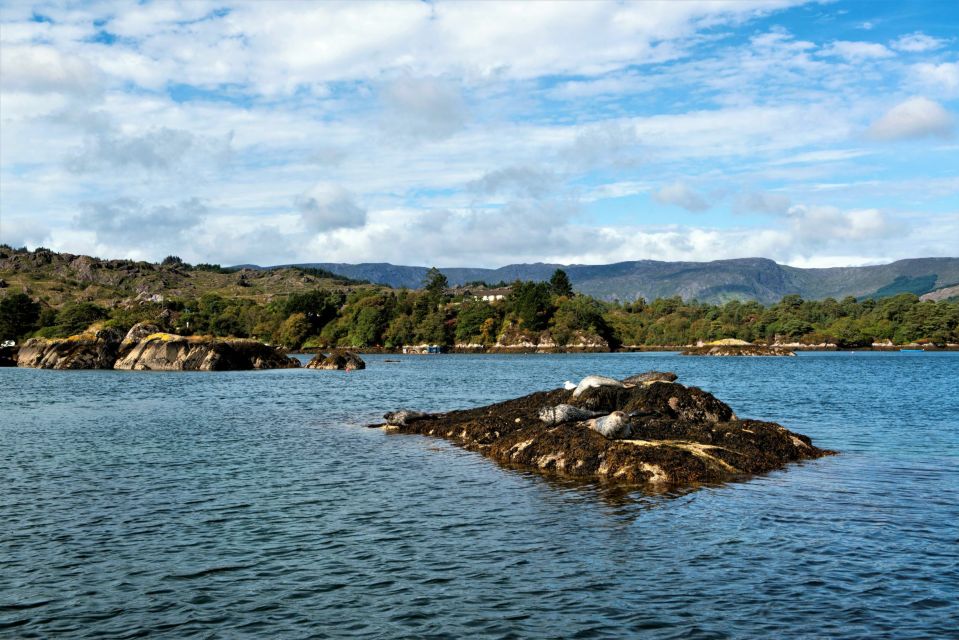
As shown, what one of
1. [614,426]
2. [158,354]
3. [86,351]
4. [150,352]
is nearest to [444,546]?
[614,426]

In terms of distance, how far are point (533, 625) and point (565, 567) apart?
11.8 ft

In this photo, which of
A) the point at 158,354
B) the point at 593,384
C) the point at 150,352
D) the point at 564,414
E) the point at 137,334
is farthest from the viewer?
the point at 137,334

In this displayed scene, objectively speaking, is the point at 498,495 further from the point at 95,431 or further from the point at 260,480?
the point at 95,431

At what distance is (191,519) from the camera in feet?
70.2

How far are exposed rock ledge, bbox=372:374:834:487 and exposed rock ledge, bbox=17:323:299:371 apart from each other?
3597 inches

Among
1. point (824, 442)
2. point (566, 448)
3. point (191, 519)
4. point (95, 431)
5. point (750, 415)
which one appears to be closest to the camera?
point (191, 519)

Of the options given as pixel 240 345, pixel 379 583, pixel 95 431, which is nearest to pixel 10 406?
pixel 95 431

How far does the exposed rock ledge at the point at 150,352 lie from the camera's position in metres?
122

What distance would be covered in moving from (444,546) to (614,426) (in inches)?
563

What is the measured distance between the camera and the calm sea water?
536 inches

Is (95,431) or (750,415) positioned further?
(750,415)

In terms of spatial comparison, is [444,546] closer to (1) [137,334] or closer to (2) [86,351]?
(1) [137,334]

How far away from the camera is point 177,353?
122312 mm

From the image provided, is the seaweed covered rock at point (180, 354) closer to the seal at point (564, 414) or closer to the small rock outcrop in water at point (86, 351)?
the small rock outcrop in water at point (86, 351)
